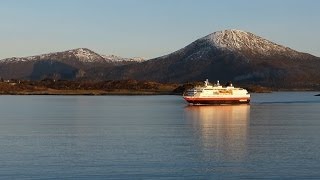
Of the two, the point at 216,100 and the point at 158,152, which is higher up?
the point at 216,100

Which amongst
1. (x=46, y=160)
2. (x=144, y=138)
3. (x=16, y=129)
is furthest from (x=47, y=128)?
(x=46, y=160)

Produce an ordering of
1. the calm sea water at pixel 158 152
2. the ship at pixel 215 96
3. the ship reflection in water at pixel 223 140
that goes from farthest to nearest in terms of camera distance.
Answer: the ship at pixel 215 96 < the ship reflection in water at pixel 223 140 < the calm sea water at pixel 158 152

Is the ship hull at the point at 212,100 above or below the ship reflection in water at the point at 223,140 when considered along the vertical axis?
above

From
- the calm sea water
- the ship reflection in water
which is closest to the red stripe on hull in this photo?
the ship reflection in water

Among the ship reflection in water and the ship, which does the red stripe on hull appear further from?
the ship reflection in water

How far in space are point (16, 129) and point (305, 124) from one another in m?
22.3

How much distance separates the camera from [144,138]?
125 feet

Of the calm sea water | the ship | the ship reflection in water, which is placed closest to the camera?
the calm sea water

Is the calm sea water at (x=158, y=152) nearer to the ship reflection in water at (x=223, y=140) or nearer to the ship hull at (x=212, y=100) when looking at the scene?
the ship reflection in water at (x=223, y=140)

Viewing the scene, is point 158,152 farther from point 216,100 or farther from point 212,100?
point 216,100

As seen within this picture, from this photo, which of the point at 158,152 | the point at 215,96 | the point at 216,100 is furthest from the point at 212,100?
the point at 158,152

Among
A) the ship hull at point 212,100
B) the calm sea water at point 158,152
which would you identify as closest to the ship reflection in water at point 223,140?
the calm sea water at point 158,152

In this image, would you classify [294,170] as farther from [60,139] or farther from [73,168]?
[60,139]

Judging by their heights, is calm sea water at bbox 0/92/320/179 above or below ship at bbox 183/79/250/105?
below
